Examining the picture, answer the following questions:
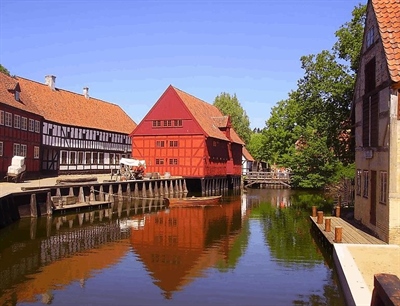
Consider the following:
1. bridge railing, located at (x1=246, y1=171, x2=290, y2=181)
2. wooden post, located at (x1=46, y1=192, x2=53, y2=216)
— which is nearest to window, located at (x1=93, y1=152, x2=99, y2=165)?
bridge railing, located at (x1=246, y1=171, x2=290, y2=181)

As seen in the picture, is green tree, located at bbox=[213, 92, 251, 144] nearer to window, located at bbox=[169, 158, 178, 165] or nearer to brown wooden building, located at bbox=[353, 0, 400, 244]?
window, located at bbox=[169, 158, 178, 165]

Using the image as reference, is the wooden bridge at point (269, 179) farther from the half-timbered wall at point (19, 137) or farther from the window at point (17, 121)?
the window at point (17, 121)

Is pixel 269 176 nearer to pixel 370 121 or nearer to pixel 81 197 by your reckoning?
pixel 81 197

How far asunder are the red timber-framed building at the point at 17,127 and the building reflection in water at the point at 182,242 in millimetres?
14162

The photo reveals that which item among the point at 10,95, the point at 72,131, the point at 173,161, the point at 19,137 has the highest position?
the point at 10,95

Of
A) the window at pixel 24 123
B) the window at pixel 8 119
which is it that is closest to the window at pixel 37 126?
the window at pixel 24 123

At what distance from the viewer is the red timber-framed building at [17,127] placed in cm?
3475

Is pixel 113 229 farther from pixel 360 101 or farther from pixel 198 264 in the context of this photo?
pixel 360 101

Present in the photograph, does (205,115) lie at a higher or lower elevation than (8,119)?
higher

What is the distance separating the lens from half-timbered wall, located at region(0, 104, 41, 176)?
34.7 meters

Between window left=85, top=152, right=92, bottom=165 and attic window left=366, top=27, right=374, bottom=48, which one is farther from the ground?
Answer: attic window left=366, top=27, right=374, bottom=48

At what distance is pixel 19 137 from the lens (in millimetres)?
37625

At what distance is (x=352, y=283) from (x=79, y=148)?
42624mm

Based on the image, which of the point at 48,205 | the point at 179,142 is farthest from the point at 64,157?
the point at 48,205
